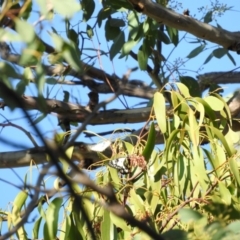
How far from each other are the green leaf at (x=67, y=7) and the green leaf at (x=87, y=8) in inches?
60.2

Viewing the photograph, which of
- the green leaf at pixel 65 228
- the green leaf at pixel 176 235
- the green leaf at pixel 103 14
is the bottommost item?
the green leaf at pixel 176 235

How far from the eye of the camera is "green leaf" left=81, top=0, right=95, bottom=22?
2.28 metres

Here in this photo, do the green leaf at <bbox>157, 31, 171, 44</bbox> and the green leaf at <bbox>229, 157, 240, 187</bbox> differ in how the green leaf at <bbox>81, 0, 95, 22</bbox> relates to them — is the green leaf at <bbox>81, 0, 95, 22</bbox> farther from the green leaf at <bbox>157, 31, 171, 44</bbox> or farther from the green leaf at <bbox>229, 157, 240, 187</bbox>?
the green leaf at <bbox>229, 157, 240, 187</bbox>

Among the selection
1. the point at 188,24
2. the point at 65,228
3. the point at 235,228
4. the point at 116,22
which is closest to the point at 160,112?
the point at 65,228

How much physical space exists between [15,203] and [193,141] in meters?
0.43

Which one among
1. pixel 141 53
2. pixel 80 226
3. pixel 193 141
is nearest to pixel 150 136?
pixel 193 141

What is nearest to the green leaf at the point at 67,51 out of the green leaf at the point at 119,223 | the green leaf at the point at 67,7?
the green leaf at the point at 67,7

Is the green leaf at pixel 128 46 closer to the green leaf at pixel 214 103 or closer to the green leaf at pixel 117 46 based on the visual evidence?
the green leaf at pixel 117 46

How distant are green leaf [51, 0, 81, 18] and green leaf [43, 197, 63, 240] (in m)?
0.83

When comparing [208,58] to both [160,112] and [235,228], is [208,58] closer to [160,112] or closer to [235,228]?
[160,112]

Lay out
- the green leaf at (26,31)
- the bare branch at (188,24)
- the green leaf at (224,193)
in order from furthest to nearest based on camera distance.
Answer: the bare branch at (188,24) → the green leaf at (224,193) → the green leaf at (26,31)

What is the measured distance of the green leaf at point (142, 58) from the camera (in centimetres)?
232

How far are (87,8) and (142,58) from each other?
24 centimetres

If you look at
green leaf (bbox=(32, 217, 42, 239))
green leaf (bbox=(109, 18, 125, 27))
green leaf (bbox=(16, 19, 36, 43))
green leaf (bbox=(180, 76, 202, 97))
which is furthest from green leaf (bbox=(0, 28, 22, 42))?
green leaf (bbox=(180, 76, 202, 97))
